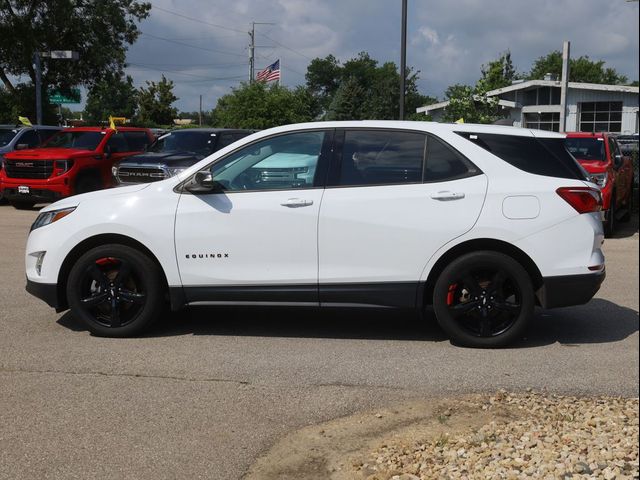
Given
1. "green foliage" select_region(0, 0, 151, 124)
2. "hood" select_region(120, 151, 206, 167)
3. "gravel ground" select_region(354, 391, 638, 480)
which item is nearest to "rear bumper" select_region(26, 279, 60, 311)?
"gravel ground" select_region(354, 391, 638, 480)

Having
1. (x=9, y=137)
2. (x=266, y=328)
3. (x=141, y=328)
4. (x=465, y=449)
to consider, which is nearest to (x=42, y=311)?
(x=141, y=328)

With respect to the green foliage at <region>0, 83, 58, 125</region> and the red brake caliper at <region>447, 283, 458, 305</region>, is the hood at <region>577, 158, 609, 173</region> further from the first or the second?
the green foliage at <region>0, 83, 58, 125</region>

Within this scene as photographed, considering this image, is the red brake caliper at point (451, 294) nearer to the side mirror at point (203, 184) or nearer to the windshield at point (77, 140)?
the side mirror at point (203, 184)

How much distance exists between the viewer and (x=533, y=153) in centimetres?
622

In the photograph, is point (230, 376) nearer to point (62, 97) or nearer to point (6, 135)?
point (6, 135)

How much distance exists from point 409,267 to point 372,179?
78 cm

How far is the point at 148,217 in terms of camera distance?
6316 mm

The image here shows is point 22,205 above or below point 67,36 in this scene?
below

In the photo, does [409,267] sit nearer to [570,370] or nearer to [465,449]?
[570,370]

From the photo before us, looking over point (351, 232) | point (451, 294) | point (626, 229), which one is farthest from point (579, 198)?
point (626, 229)

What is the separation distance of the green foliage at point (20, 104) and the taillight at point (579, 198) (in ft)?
97.9

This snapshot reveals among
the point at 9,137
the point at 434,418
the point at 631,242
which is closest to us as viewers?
the point at 434,418

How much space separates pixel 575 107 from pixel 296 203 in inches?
1548

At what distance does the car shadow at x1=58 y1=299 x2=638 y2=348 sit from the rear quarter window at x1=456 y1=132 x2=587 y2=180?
56.6 inches
